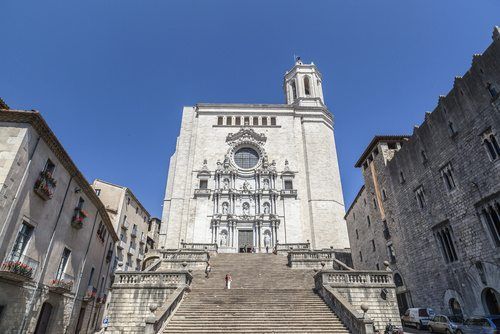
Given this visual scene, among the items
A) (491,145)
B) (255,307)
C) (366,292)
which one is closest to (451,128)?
(491,145)

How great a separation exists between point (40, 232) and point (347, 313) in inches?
557

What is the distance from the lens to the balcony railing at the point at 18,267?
424 inches

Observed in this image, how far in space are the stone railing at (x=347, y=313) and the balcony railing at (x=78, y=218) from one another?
46.8ft

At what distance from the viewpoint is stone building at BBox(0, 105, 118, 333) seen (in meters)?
11.3

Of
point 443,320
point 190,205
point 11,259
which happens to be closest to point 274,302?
point 443,320

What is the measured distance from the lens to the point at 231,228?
32344mm

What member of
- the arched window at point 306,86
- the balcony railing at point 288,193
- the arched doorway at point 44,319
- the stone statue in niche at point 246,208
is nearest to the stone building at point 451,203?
the balcony railing at point 288,193

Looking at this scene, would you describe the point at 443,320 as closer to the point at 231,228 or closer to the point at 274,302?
the point at 274,302

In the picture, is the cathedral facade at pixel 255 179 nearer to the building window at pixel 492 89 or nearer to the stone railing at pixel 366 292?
the stone railing at pixel 366 292

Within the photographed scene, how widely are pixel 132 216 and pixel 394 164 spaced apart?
96.2 ft

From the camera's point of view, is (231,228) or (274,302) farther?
(231,228)

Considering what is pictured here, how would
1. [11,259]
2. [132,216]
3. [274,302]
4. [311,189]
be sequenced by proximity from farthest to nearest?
[311,189] < [132,216] < [274,302] < [11,259]

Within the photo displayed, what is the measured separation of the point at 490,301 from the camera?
15156 millimetres

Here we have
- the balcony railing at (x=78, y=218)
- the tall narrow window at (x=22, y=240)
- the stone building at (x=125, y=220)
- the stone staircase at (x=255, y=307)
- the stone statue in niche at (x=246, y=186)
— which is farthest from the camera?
the stone statue in niche at (x=246, y=186)
